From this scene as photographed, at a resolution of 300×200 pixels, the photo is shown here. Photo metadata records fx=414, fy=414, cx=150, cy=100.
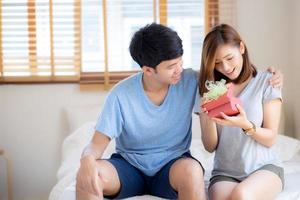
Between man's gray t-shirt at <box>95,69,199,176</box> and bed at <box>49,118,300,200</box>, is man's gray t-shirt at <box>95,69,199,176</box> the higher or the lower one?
the higher one

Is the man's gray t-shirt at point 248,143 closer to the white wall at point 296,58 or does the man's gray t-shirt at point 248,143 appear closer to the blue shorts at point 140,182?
the blue shorts at point 140,182

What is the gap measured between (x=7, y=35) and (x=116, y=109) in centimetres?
150

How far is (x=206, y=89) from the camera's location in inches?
58.2

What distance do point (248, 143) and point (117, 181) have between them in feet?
1.60

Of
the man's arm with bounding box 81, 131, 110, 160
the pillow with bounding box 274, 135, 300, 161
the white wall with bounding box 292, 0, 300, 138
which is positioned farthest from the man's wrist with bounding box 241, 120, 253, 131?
the white wall with bounding box 292, 0, 300, 138

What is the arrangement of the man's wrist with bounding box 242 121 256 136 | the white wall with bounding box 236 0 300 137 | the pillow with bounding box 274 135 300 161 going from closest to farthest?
the man's wrist with bounding box 242 121 256 136 → the pillow with bounding box 274 135 300 161 → the white wall with bounding box 236 0 300 137

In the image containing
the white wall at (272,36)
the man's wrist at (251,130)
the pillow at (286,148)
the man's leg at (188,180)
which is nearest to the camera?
the man's leg at (188,180)

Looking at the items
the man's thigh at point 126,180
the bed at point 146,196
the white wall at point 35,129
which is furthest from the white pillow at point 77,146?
the man's thigh at point 126,180

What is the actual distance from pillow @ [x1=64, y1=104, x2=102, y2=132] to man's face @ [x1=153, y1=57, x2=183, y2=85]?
120cm

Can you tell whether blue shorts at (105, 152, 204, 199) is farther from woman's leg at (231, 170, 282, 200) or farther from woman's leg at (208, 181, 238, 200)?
woman's leg at (231, 170, 282, 200)

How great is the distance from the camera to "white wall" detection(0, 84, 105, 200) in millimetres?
2770

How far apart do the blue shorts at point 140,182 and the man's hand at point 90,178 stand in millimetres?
133

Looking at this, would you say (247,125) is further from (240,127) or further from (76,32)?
(76,32)

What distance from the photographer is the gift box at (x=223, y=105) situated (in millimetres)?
1324
